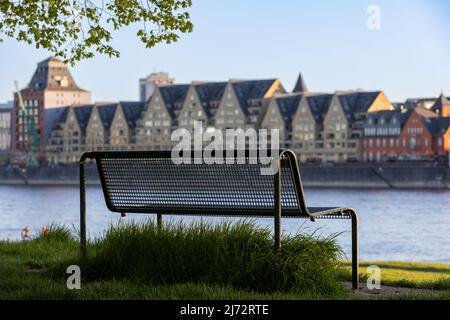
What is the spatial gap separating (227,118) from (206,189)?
411 feet

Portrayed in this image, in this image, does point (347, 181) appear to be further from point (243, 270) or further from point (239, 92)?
point (243, 270)

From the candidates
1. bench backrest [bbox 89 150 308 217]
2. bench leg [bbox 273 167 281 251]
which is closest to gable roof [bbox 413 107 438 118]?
bench backrest [bbox 89 150 308 217]

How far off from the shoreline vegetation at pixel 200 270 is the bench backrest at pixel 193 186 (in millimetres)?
163

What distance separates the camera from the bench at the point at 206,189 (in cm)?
584

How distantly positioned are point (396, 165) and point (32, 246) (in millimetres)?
98854

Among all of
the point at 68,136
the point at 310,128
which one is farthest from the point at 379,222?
the point at 68,136

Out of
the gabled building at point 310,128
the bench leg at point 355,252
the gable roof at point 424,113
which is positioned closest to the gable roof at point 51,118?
the gabled building at point 310,128

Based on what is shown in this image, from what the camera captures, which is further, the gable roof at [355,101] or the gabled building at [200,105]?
the gabled building at [200,105]

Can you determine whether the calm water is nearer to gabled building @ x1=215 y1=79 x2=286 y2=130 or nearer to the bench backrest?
the bench backrest

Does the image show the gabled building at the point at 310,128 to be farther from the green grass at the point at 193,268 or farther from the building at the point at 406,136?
the green grass at the point at 193,268

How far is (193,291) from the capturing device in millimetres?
5176

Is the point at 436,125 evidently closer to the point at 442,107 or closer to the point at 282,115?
the point at 442,107

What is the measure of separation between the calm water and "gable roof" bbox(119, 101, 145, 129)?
61644 mm

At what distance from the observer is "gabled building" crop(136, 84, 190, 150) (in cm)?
13950
